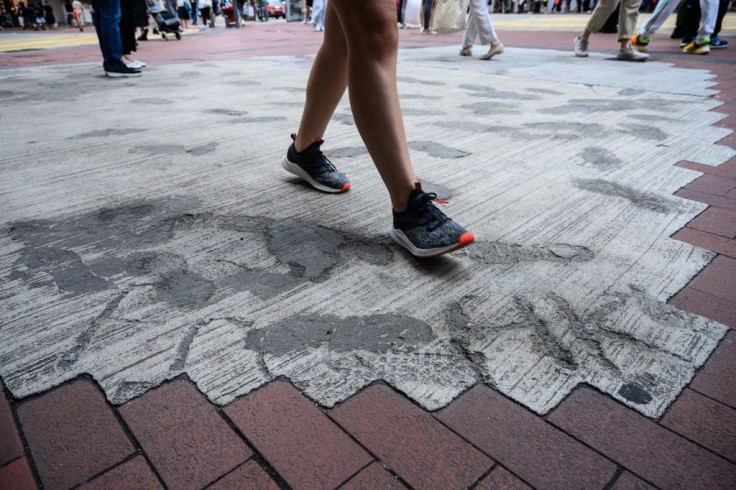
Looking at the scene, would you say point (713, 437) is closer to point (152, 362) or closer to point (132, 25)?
point (152, 362)

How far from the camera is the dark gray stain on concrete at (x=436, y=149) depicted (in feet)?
8.18

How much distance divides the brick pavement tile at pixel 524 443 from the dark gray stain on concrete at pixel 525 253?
0.59 meters

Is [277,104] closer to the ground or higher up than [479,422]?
higher up

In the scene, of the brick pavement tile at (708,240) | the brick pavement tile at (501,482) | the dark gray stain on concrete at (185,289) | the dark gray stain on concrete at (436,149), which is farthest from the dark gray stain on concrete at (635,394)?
the dark gray stain on concrete at (436,149)

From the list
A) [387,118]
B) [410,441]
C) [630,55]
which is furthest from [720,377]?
[630,55]

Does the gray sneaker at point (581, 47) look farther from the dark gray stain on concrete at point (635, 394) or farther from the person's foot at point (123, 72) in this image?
the dark gray stain on concrete at point (635, 394)

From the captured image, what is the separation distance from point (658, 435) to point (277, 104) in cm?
333

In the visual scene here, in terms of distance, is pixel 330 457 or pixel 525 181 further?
pixel 525 181

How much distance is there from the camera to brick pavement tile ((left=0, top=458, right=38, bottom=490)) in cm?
82

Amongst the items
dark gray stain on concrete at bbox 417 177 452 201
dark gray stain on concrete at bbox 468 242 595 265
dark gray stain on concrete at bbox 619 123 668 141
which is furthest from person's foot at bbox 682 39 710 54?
dark gray stain on concrete at bbox 468 242 595 265

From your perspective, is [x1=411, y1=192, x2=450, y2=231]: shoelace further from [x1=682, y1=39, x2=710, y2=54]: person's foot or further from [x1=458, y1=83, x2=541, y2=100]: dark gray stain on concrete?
[x1=682, y1=39, x2=710, y2=54]: person's foot

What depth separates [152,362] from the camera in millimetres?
1090

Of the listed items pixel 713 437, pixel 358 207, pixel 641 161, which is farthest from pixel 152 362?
pixel 641 161

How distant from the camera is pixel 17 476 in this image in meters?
0.84
